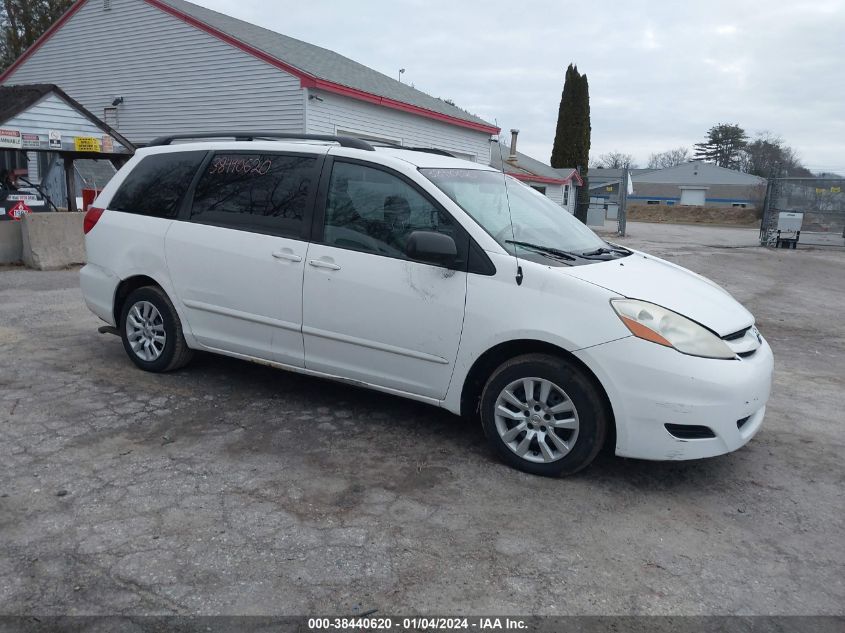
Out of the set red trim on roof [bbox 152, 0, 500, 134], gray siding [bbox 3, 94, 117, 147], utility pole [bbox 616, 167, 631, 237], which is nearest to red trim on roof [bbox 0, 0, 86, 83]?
red trim on roof [bbox 152, 0, 500, 134]

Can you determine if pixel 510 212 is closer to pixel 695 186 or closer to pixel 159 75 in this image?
pixel 159 75

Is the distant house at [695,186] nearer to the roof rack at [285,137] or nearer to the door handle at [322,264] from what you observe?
the roof rack at [285,137]

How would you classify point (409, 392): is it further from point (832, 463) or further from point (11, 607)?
point (832, 463)

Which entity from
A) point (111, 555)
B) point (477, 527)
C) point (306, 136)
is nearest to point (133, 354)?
point (306, 136)

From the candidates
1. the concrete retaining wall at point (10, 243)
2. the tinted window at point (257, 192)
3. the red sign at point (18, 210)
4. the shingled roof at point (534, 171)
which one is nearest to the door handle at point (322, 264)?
the tinted window at point (257, 192)

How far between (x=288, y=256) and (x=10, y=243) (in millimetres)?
8561

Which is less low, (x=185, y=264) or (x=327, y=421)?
(x=185, y=264)

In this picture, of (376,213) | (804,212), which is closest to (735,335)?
(376,213)

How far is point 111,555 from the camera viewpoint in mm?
2975

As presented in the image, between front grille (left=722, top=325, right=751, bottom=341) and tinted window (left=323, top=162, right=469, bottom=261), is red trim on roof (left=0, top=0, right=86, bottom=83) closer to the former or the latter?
tinted window (left=323, top=162, right=469, bottom=261)

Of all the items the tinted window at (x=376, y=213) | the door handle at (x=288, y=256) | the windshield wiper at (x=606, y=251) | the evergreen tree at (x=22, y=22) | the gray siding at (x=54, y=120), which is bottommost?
the door handle at (x=288, y=256)

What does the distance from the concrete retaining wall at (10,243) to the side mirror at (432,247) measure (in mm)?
9431

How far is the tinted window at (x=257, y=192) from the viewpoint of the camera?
4.61 metres

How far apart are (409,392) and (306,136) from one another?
203cm
